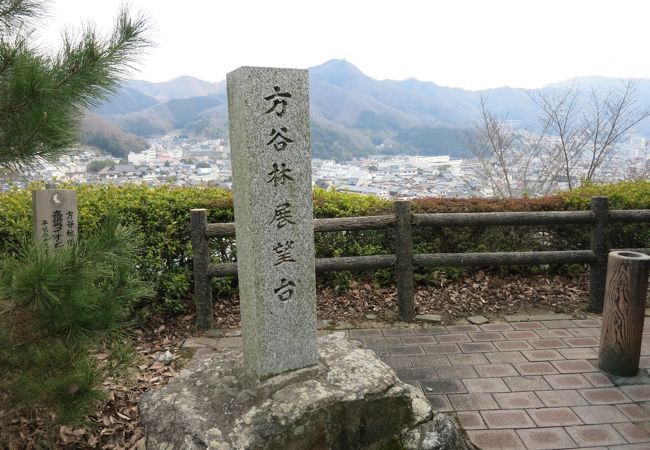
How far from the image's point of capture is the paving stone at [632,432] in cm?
285

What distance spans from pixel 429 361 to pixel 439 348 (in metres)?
0.30

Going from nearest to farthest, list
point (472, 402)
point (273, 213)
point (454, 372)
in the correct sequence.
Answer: point (273, 213) < point (472, 402) < point (454, 372)

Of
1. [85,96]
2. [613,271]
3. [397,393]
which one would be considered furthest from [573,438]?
[85,96]

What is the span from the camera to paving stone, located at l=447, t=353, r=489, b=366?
3918 mm

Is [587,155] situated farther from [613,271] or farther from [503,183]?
[613,271]

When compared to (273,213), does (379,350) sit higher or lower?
lower

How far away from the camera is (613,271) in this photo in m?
3.72

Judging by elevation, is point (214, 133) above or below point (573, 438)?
above

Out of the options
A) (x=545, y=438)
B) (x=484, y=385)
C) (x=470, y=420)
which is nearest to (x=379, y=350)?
(x=484, y=385)

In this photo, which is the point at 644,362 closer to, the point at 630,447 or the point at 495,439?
the point at 630,447

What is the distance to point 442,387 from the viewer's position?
353 centimetres

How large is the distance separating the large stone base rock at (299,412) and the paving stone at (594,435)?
707mm

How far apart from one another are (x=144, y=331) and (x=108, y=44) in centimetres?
324

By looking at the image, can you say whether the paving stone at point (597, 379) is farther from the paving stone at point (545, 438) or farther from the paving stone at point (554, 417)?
the paving stone at point (545, 438)
